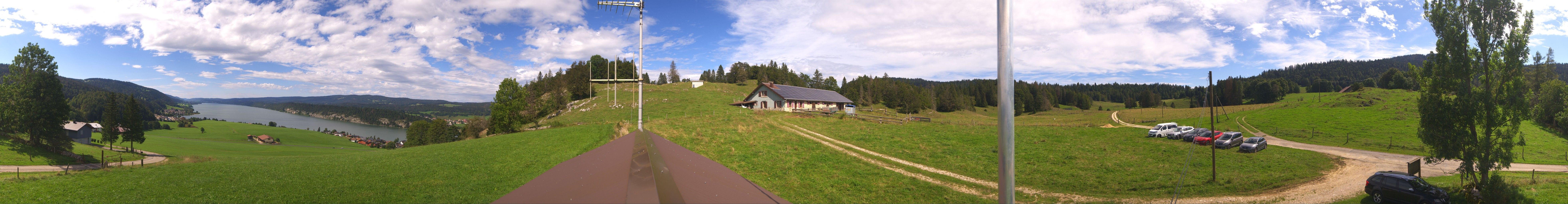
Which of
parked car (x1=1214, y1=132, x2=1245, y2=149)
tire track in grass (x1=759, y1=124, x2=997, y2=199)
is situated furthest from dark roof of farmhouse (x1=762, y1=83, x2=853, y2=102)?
parked car (x1=1214, y1=132, x2=1245, y2=149)

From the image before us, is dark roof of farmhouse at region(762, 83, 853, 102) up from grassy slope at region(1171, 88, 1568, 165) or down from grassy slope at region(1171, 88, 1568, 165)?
up

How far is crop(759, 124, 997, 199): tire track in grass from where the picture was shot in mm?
14375

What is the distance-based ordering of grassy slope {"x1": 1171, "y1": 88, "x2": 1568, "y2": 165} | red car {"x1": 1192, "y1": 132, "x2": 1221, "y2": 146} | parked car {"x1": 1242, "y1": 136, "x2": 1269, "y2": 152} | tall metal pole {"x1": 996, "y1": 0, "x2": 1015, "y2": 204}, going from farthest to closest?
1. red car {"x1": 1192, "y1": 132, "x2": 1221, "y2": 146}
2. grassy slope {"x1": 1171, "y1": 88, "x2": 1568, "y2": 165}
3. parked car {"x1": 1242, "y1": 136, "x2": 1269, "y2": 152}
4. tall metal pole {"x1": 996, "y1": 0, "x2": 1015, "y2": 204}

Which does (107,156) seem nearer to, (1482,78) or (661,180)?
(661,180)

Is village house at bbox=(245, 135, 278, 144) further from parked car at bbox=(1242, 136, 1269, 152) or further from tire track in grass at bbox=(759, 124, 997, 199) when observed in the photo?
parked car at bbox=(1242, 136, 1269, 152)

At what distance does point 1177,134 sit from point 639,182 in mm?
40919

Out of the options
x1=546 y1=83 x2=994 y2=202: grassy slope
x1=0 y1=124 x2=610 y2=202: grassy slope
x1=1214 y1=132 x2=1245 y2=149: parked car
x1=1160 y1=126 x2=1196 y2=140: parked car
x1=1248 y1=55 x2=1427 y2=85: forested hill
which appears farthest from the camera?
x1=1248 y1=55 x2=1427 y2=85: forested hill

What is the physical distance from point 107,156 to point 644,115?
29668 mm

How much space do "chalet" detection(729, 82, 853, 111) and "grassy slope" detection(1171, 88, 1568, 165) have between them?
35501 mm

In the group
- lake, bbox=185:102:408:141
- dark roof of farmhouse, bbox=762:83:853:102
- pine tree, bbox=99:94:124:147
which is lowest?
lake, bbox=185:102:408:141

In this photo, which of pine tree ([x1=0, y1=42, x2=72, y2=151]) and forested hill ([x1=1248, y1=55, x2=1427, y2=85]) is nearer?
pine tree ([x1=0, y1=42, x2=72, y2=151])


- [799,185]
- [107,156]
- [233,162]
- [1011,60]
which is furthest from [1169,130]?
[107,156]

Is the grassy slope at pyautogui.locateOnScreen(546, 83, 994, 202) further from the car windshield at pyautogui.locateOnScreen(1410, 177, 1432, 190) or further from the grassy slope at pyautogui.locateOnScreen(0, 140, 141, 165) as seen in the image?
the grassy slope at pyautogui.locateOnScreen(0, 140, 141, 165)

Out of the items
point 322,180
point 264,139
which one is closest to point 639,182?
point 322,180
